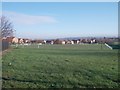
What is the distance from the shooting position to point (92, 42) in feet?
432

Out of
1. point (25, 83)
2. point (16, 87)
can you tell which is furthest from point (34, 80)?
point (16, 87)

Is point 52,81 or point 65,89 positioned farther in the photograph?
point 52,81

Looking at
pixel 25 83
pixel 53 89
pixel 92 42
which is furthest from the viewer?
pixel 92 42

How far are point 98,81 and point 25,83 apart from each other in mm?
2838

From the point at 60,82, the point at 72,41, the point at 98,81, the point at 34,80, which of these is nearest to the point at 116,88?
the point at 98,81

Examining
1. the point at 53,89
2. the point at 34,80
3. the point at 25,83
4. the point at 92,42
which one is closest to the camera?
the point at 53,89

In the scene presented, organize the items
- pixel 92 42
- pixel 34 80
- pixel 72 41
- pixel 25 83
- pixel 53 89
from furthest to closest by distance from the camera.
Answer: pixel 72 41 → pixel 92 42 → pixel 34 80 → pixel 25 83 → pixel 53 89

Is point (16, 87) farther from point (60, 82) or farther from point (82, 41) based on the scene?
point (82, 41)

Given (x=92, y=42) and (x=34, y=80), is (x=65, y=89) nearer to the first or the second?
(x=34, y=80)

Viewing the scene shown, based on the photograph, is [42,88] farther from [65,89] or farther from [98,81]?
[98,81]

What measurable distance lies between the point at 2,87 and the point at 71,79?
3.05 m

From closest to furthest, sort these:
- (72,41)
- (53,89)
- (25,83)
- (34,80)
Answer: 1. (53,89)
2. (25,83)
3. (34,80)
4. (72,41)

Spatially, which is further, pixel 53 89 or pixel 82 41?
pixel 82 41

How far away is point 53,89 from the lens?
8.91m
